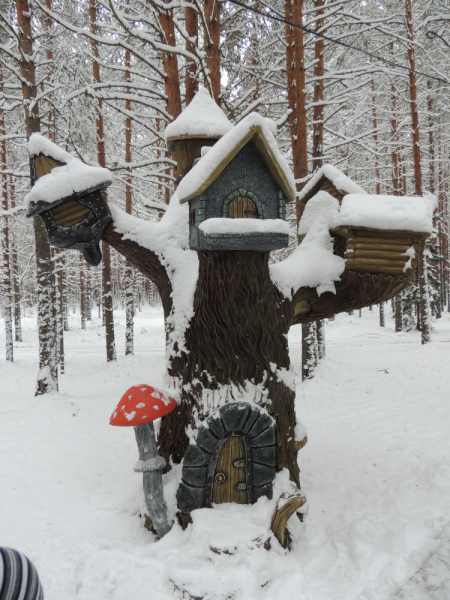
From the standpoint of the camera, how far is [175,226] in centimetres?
300

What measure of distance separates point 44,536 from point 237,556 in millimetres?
1517

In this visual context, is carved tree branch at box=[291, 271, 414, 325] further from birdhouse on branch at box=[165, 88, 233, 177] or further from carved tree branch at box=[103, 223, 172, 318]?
birdhouse on branch at box=[165, 88, 233, 177]

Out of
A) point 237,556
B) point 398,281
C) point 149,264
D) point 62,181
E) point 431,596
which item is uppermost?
point 62,181

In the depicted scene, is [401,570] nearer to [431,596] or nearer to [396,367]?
[431,596]

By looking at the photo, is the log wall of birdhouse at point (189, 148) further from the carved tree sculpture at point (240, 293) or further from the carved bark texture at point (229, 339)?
the carved bark texture at point (229, 339)

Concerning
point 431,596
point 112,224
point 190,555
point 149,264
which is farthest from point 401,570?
point 112,224

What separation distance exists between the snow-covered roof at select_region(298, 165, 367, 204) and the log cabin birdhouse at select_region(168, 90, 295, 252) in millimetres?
563

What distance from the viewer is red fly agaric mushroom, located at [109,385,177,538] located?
2.35 m

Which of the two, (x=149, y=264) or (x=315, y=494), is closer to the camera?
(x=149, y=264)

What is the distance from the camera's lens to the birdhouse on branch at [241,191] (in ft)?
7.61

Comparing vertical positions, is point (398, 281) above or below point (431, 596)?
above

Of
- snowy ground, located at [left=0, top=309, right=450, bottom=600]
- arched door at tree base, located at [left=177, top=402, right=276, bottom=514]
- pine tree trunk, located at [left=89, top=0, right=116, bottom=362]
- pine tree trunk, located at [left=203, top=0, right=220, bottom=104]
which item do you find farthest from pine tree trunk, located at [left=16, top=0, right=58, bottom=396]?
arched door at tree base, located at [left=177, top=402, right=276, bottom=514]

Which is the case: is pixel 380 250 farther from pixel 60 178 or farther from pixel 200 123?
pixel 60 178

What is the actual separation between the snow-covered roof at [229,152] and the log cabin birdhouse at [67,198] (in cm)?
73
